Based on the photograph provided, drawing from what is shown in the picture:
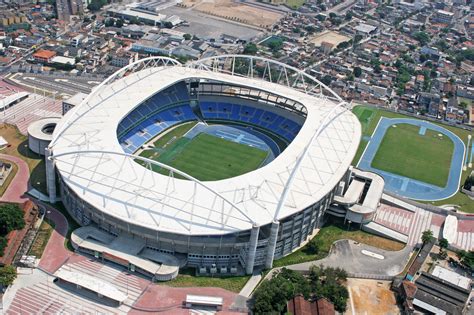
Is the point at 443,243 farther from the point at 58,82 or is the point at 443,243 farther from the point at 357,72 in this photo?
the point at 58,82

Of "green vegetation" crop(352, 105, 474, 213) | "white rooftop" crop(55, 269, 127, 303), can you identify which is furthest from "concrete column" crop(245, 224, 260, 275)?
"green vegetation" crop(352, 105, 474, 213)

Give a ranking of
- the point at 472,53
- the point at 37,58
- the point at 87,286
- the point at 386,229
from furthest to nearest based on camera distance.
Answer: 1. the point at 472,53
2. the point at 37,58
3. the point at 386,229
4. the point at 87,286

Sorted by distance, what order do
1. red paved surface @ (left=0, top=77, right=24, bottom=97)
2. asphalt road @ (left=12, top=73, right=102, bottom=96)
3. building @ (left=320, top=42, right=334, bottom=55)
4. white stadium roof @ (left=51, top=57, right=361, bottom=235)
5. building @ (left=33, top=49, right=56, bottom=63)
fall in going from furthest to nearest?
building @ (left=320, top=42, right=334, bottom=55), building @ (left=33, top=49, right=56, bottom=63), asphalt road @ (left=12, top=73, right=102, bottom=96), red paved surface @ (left=0, top=77, right=24, bottom=97), white stadium roof @ (left=51, top=57, right=361, bottom=235)

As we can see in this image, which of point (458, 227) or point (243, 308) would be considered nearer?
point (243, 308)

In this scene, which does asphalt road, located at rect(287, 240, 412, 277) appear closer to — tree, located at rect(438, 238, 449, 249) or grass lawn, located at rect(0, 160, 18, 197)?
tree, located at rect(438, 238, 449, 249)

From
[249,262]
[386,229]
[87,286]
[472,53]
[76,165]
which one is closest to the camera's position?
[87,286]

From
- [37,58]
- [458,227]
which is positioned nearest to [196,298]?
[458,227]

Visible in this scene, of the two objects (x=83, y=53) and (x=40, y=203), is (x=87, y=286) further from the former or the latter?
(x=83, y=53)

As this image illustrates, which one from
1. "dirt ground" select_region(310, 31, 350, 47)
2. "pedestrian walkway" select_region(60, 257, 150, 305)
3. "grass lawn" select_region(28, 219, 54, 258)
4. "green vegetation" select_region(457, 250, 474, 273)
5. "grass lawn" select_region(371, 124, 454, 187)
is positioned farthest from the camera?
"dirt ground" select_region(310, 31, 350, 47)

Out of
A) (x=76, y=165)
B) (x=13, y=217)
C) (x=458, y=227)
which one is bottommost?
(x=458, y=227)
